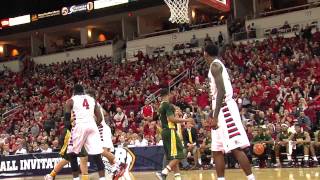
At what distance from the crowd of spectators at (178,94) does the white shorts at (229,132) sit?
21.9ft

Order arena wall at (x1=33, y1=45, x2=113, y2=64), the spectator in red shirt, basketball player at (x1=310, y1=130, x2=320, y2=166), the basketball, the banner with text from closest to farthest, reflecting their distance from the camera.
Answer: basketball player at (x1=310, y1=130, x2=320, y2=166)
the basketball
the banner with text
the spectator in red shirt
arena wall at (x1=33, y1=45, x2=113, y2=64)

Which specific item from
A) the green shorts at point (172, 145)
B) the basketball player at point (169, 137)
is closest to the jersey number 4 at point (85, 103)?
the basketball player at point (169, 137)

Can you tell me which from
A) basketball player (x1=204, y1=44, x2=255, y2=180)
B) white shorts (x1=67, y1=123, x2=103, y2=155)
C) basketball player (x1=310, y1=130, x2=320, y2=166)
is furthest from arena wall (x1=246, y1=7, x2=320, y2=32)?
basketball player (x1=204, y1=44, x2=255, y2=180)

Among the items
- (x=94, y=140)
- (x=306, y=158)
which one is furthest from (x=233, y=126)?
(x=306, y=158)

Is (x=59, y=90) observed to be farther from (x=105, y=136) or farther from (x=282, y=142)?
(x=105, y=136)

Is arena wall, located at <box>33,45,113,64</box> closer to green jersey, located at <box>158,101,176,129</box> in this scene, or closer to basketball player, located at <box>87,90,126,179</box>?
basketball player, located at <box>87,90,126,179</box>

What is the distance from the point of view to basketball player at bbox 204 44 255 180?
24.5 feet

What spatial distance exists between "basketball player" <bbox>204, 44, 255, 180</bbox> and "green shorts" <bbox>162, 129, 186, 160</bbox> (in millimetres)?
3125

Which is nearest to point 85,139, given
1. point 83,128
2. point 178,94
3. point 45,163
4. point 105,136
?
point 83,128

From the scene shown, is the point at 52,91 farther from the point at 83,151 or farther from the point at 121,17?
the point at 83,151

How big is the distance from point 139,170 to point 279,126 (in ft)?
16.1

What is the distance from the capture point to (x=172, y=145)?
10781 mm

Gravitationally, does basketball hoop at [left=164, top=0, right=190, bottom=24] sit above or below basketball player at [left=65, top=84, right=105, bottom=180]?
above

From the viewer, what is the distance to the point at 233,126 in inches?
298
